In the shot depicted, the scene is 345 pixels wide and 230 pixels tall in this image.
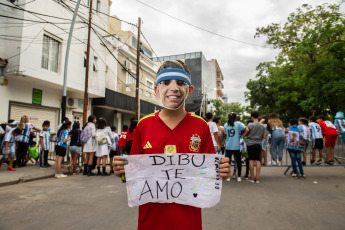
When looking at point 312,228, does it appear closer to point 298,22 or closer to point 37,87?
point 37,87

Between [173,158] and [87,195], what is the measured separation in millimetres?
4087

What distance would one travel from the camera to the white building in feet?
32.4

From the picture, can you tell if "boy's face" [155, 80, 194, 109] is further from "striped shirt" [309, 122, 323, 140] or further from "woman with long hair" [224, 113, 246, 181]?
"striped shirt" [309, 122, 323, 140]

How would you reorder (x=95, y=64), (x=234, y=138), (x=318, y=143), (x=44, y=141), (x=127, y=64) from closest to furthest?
1. (x=234, y=138)
2. (x=318, y=143)
3. (x=44, y=141)
4. (x=95, y=64)
5. (x=127, y=64)

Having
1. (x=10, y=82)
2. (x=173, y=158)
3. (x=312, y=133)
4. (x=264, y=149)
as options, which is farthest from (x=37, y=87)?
(x=312, y=133)

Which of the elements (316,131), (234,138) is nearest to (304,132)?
(316,131)

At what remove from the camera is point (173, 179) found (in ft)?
5.64

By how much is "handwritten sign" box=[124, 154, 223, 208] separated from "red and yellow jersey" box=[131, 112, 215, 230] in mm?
65

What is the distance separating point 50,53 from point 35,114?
11.5 feet

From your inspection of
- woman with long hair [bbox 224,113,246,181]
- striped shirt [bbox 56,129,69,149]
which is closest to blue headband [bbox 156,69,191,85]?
woman with long hair [bbox 224,113,246,181]

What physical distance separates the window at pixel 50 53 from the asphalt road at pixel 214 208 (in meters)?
7.70

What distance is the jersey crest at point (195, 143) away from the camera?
→ 1.75m

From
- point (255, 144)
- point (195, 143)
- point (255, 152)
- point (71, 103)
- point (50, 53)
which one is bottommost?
point (255, 152)

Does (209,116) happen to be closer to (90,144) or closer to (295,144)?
(295,144)
